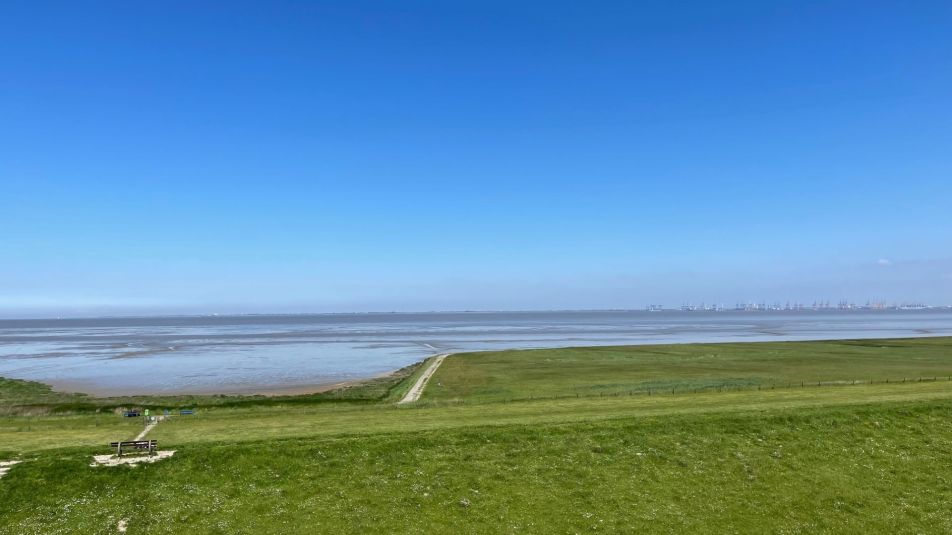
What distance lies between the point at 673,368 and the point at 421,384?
Answer: 3707 cm

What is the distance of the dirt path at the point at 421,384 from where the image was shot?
188 ft

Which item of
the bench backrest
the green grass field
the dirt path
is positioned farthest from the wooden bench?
the dirt path

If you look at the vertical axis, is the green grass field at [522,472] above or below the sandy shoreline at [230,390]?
above

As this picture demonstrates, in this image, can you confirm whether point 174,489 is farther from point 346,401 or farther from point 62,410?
point 62,410

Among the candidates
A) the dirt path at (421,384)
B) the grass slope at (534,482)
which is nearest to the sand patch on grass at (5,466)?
the grass slope at (534,482)

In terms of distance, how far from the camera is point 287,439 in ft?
99.0

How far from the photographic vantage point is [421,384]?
231 feet

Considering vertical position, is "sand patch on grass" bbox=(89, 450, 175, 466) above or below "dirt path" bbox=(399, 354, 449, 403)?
above

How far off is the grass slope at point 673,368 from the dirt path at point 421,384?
1203 millimetres

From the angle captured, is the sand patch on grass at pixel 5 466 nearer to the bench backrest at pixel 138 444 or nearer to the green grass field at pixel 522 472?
the green grass field at pixel 522 472

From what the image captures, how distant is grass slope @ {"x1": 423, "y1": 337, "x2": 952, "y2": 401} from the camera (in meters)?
62.8

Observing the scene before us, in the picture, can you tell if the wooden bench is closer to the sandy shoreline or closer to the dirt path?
the dirt path

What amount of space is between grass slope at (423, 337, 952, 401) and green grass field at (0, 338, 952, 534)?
2232 centimetres

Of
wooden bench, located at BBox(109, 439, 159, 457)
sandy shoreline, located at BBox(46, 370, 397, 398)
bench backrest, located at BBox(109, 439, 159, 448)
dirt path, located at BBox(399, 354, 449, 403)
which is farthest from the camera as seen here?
sandy shoreline, located at BBox(46, 370, 397, 398)
